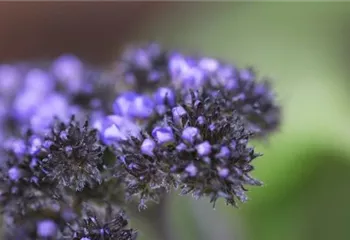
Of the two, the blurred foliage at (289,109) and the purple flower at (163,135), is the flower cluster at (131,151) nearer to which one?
the purple flower at (163,135)

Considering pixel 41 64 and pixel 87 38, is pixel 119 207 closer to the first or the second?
pixel 41 64

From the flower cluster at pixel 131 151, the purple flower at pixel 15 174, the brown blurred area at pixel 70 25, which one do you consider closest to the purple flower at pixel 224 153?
the flower cluster at pixel 131 151

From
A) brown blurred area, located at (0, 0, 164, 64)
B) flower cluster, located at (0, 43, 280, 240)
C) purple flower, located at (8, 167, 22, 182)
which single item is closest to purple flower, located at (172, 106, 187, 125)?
flower cluster, located at (0, 43, 280, 240)

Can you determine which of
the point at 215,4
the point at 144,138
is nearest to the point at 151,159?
the point at 144,138

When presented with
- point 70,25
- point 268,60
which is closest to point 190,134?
point 268,60

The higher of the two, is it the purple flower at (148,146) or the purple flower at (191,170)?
the purple flower at (148,146)
